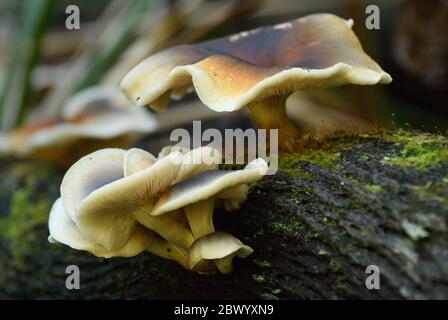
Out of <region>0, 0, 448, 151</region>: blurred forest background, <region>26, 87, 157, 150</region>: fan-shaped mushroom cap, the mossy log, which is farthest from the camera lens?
<region>0, 0, 448, 151</region>: blurred forest background

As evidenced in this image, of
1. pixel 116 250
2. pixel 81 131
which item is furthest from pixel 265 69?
pixel 81 131

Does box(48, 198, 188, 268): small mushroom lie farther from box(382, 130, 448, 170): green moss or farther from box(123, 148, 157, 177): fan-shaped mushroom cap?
box(382, 130, 448, 170): green moss

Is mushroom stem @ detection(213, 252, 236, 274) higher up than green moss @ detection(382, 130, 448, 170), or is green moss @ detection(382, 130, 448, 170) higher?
green moss @ detection(382, 130, 448, 170)

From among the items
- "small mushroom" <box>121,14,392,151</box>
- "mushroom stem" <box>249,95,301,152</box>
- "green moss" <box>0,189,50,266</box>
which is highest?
"small mushroom" <box>121,14,392,151</box>

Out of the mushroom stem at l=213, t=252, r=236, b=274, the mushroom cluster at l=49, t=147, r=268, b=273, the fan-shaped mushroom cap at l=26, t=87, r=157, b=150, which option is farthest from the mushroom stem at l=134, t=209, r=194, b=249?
the fan-shaped mushroom cap at l=26, t=87, r=157, b=150

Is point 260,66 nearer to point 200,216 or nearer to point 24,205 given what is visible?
point 200,216
